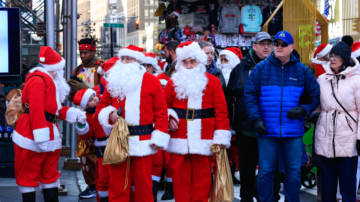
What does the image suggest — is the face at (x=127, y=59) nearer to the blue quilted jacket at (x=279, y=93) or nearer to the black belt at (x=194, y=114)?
the black belt at (x=194, y=114)

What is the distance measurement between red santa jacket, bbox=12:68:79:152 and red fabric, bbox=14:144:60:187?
0.29 feet

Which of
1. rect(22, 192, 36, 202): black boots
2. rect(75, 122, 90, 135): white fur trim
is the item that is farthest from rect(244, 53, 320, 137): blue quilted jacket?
rect(22, 192, 36, 202): black boots

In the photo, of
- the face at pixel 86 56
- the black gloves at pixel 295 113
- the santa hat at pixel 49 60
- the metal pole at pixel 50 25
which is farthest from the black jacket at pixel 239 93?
the face at pixel 86 56

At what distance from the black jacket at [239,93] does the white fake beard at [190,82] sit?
522 millimetres

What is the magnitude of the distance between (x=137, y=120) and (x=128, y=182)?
0.68m

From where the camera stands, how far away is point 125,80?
16.3 feet

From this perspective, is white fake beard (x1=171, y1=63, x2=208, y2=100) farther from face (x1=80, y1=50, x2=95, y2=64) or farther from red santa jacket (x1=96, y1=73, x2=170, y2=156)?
face (x1=80, y1=50, x2=95, y2=64)

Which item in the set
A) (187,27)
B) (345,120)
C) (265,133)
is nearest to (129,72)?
(265,133)

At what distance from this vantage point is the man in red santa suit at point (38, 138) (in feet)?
16.6

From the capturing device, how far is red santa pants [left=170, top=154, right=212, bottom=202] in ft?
17.1

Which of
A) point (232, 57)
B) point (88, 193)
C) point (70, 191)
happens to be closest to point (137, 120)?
point (88, 193)

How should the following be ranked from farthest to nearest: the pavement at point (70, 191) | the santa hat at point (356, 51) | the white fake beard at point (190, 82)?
1. the pavement at point (70, 191)
2. the santa hat at point (356, 51)
3. the white fake beard at point (190, 82)

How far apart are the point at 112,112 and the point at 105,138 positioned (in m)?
0.89

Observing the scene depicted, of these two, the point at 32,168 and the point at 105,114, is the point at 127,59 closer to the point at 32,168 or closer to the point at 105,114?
the point at 105,114
